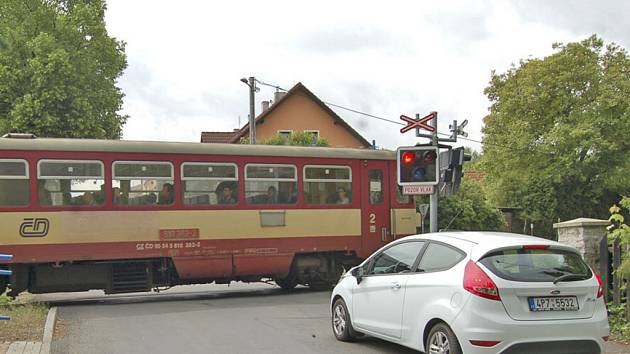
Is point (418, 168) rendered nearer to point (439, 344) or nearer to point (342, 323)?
point (342, 323)

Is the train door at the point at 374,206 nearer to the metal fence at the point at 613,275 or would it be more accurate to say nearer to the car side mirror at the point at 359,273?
the metal fence at the point at 613,275

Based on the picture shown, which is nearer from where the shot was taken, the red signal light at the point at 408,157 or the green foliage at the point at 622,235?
the green foliage at the point at 622,235

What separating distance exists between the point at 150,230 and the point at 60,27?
64.7ft

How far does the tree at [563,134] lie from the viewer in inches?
1494

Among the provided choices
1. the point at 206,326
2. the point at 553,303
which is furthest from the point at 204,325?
the point at 553,303

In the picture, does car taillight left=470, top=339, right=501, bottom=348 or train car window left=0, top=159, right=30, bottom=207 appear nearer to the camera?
car taillight left=470, top=339, right=501, bottom=348

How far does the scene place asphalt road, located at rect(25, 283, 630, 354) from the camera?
8.90m

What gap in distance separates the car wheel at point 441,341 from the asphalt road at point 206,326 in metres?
1.53

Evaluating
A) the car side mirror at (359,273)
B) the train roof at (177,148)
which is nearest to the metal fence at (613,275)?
the car side mirror at (359,273)

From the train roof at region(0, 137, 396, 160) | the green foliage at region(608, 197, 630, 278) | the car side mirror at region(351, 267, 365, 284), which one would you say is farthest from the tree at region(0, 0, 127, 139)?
the green foliage at region(608, 197, 630, 278)

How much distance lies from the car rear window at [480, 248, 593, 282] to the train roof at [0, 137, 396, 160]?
876 centimetres

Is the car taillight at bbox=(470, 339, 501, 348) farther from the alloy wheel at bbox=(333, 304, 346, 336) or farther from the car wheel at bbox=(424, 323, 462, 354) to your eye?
the alloy wheel at bbox=(333, 304, 346, 336)

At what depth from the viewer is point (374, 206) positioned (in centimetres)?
1617

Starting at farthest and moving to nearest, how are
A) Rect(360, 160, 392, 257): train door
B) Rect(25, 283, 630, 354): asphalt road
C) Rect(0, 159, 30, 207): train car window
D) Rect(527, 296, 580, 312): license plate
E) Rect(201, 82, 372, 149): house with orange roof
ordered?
Rect(201, 82, 372, 149): house with orange roof, Rect(360, 160, 392, 257): train door, Rect(0, 159, 30, 207): train car window, Rect(25, 283, 630, 354): asphalt road, Rect(527, 296, 580, 312): license plate
